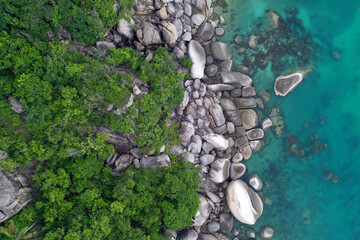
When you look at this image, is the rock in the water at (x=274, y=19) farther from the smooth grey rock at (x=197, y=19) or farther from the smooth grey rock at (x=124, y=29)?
the smooth grey rock at (x=124, y=29)

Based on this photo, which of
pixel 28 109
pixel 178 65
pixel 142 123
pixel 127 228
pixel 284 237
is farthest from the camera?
pixel 284 237

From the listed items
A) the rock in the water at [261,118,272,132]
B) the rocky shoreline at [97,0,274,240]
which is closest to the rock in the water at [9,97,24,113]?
the rocky shoreline at [97,0,274,240]

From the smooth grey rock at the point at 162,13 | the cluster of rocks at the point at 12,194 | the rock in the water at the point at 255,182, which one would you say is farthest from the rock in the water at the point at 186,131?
the cluster of rocks at the point at 12,194

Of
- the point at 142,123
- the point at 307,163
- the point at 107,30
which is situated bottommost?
the point at 307,163

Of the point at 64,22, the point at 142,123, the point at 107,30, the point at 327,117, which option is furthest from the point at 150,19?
the point at 327,117

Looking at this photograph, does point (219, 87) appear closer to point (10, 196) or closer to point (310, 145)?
point (310, 145)

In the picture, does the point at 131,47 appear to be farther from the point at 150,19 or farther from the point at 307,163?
the point at 307,163
